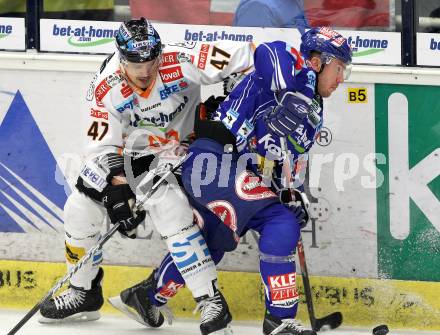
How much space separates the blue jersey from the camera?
179 inches

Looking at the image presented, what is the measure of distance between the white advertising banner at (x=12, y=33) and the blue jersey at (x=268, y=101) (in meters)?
1.20

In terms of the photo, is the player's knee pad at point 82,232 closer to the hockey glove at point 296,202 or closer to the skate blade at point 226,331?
the skate blade at point 226,331

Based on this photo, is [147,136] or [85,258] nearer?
[85,258]

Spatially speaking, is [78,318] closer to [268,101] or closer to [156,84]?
[156,84]

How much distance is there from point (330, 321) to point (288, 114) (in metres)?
1.00

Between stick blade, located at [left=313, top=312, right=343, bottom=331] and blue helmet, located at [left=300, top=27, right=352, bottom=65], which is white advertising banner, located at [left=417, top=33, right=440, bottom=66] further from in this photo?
stick blade, located at [left=313, top=312, right=343, bottom=331]

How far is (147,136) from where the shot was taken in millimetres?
4992

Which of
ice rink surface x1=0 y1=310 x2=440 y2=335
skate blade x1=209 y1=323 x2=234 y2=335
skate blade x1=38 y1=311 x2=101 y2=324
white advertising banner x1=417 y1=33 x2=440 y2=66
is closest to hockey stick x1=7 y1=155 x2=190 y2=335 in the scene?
ice rink surface x1=0 y1=310 x2=440 y2=335

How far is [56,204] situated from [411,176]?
1.65 metres

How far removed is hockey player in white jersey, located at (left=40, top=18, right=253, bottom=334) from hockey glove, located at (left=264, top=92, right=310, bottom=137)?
333 mm

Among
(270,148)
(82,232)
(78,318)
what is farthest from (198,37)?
(78,318)

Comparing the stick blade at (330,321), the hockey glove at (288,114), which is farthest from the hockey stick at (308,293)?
the hockey glove at (288,114)

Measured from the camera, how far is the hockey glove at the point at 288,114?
4527 millimetres

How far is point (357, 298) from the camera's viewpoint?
17.1ft
